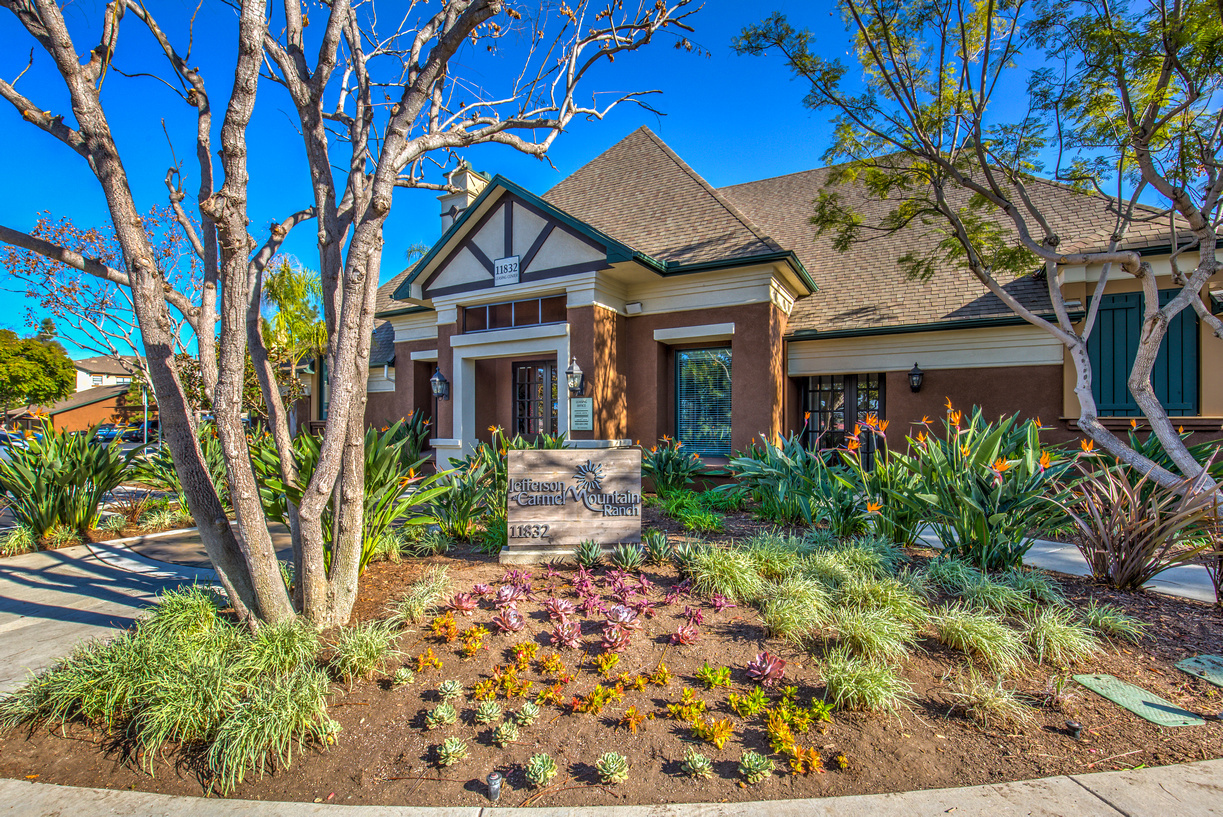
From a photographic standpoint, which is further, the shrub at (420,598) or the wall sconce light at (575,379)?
the wall sconce light at (575,379)

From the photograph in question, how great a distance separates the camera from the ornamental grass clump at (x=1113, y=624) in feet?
12.1

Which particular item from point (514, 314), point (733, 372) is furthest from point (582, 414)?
point (733, 372)

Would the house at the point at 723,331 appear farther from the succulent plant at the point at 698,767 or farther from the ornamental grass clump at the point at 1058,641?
the succulent plant at the point at 698,767

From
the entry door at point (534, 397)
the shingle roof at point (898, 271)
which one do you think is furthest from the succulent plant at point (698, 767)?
the shingle roof at point (898, 271)

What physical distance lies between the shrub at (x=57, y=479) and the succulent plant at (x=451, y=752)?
7.10 m

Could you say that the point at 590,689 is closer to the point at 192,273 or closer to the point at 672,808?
the point at 672,808

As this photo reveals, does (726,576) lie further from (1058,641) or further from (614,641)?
(1058,641)

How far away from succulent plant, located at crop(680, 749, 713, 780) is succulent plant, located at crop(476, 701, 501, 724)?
100 centimetres

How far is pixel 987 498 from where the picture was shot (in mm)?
4668

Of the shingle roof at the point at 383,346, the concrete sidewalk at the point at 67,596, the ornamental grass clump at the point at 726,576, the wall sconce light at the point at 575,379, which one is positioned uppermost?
the shingle roof at the point at 383,346

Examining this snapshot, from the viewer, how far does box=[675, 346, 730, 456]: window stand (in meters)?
10.4

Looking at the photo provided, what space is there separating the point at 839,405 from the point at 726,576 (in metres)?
8.35

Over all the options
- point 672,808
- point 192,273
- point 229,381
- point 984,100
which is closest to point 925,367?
point 984,100

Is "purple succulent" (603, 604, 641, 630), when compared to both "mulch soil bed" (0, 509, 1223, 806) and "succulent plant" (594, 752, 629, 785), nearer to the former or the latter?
"mulch soil bed" (0, 509, 1223, 806)
